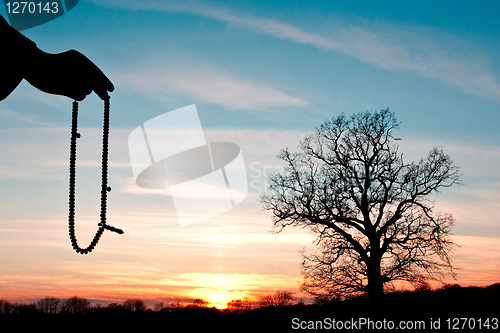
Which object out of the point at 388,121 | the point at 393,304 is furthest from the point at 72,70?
the point at 388,121

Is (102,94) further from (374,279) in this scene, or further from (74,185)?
(374,279)

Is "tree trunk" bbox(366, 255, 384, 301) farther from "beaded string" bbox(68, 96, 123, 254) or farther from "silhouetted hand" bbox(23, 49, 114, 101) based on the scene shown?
"silhouetted hand" bbox(23, 49, 114, 101)

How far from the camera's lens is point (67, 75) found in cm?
352

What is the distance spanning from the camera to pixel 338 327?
7.54 meters

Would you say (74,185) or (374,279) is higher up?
(74,185)

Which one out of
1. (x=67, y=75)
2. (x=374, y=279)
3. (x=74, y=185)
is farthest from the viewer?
(x=374, y=279)

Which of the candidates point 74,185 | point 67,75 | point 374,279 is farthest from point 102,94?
point 374,279

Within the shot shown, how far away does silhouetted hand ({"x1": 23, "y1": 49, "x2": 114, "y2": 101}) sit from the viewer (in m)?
3.38

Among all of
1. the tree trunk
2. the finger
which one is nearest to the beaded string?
the finger

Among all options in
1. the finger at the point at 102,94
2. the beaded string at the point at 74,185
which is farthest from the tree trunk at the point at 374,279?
the finger at the point at 102,94

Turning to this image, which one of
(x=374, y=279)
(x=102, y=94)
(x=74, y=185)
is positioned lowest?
(x=374, y=279)

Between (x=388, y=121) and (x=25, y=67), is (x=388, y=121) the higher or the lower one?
the higher one

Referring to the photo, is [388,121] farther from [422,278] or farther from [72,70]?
[72,70]

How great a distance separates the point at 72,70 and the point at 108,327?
15.7 ft
